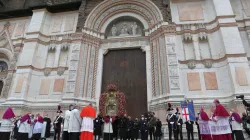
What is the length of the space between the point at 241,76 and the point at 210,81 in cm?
166

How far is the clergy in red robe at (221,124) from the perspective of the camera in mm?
5617

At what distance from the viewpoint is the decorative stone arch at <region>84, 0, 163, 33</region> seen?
13.7m

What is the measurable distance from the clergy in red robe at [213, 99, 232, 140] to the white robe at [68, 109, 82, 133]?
4.95 metres

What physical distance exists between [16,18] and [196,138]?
699 inches

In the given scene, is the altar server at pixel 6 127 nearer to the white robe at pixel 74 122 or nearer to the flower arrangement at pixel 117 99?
the white robe at pixel 74 122

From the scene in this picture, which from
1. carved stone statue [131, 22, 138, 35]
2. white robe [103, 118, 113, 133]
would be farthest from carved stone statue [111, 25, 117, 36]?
white robe [103, 118, 113, 133]

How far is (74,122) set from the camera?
6871 millimetres

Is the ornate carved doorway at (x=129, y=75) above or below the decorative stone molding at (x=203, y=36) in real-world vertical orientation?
below

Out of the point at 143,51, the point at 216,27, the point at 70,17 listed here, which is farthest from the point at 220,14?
the point at 70,17

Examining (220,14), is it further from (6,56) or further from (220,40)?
(6,56)

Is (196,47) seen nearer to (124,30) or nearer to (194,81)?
(194,81)

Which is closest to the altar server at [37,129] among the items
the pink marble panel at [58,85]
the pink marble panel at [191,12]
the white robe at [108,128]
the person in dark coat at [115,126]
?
the white robe at [108,128]

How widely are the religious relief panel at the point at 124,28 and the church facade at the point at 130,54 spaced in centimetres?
8

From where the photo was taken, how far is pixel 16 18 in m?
16.4
